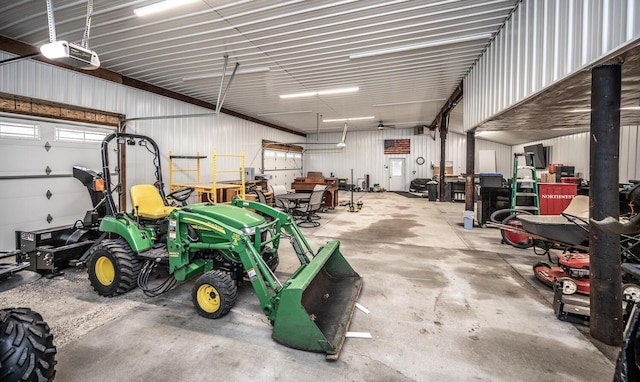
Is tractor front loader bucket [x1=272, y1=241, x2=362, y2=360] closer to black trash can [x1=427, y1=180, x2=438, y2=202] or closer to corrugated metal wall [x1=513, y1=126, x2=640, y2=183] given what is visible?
corrugated metal wall [x1=513, y1=126, x2=640, y2=183]

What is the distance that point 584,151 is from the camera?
918 centimetres

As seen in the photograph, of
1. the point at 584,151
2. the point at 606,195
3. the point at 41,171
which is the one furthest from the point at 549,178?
the point at 41,171

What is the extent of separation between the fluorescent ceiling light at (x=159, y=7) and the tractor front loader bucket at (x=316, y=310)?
3477 mm

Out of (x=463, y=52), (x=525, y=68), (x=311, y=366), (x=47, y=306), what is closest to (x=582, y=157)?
(x=463, y=52)

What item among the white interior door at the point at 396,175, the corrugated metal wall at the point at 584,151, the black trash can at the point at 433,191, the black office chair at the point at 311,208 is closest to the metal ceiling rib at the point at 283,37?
the black office chair at the point at 311,208

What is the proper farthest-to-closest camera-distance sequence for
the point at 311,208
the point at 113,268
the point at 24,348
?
the point at 311,208
the point at 113,268
the point at 24,348

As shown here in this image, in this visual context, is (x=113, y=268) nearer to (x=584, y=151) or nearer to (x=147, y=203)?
(x=147, y=203)

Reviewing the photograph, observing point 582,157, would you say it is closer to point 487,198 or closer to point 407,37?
point 487,198

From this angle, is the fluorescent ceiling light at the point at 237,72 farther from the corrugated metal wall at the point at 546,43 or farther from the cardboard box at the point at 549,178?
the cardboard box at the point at 549,178

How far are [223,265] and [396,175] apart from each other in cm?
1438

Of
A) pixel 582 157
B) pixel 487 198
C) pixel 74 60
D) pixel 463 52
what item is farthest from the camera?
pixel 582 157

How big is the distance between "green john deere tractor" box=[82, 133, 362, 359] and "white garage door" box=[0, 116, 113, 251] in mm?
2392

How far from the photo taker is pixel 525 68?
148 inches

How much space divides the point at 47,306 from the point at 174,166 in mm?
5430
